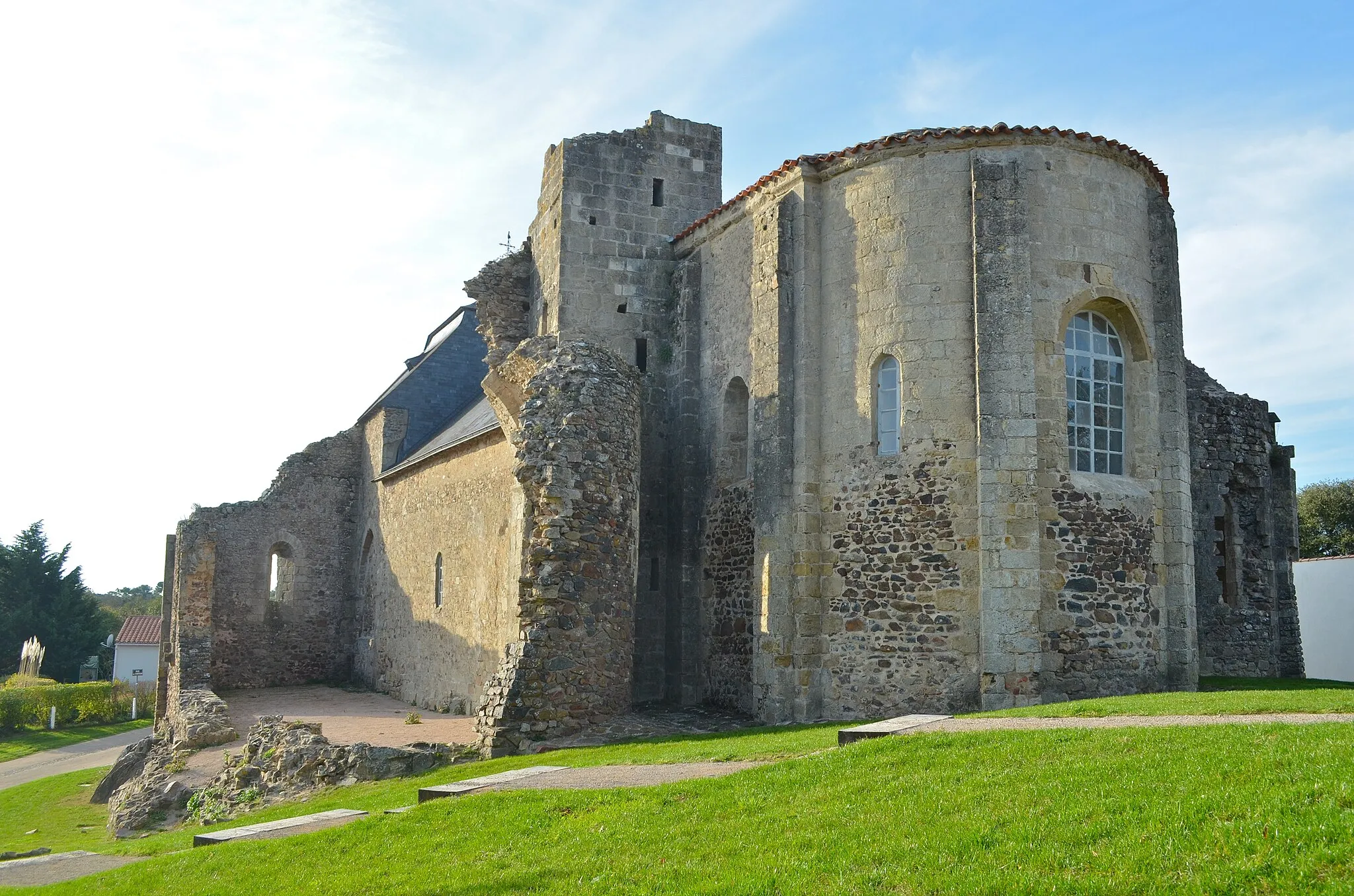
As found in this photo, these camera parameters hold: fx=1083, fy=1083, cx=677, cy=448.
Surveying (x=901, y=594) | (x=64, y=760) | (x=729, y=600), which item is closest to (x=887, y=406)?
(x=901, y=594)

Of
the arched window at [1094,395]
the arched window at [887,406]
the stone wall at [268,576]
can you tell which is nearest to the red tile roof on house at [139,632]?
the stone wall at [268,576]

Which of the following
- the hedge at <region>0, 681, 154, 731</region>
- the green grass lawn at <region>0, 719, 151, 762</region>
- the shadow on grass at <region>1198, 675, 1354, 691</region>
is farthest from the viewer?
the hedge at <region>0, 681, 154, 731</region>

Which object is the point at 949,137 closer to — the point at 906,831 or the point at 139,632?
the point at 906,831

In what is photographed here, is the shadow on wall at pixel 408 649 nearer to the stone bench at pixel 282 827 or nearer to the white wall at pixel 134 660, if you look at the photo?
the stone bench at pixel 282 827

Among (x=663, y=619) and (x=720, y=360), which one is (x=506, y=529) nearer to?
(x=663, y=619)

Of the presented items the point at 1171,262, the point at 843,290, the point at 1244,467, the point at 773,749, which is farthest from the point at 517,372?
the point at 1244,467

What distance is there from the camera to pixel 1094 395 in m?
14.6

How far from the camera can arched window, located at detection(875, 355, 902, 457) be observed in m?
14.5

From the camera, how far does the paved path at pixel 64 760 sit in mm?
24625

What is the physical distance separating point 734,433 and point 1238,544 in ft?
29.6

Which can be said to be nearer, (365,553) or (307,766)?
(307,766)

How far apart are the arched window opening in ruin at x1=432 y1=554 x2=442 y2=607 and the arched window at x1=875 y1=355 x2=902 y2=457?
1092 cm

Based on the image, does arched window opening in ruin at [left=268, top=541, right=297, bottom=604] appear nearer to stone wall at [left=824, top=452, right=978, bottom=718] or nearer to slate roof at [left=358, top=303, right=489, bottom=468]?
slate roof at [left=358, top=303, right=489, bottom=468]

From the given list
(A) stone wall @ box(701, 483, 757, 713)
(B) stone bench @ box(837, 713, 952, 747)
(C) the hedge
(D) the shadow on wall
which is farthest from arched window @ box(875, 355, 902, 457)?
(C) the hedge
